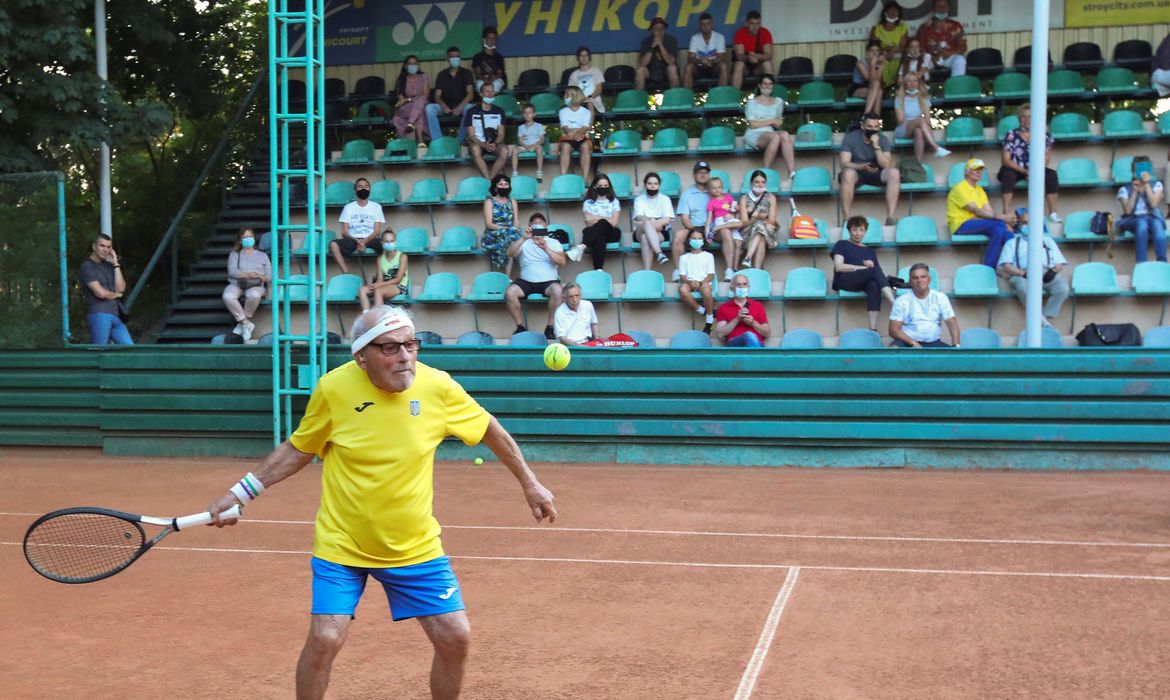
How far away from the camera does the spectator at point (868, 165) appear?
1817 cm

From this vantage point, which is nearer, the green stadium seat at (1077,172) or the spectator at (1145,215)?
the spectator at (1145,215)

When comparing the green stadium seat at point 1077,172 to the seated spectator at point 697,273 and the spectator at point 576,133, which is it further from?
the spectator at point 576,133

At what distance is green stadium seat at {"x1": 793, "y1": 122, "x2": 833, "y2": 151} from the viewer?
19469 millimetres

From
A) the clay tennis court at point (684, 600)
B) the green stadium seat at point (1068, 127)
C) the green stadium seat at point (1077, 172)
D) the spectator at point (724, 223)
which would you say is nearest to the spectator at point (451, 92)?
the spectator at point (724, 223)

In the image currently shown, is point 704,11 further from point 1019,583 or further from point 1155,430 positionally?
point 1019,583

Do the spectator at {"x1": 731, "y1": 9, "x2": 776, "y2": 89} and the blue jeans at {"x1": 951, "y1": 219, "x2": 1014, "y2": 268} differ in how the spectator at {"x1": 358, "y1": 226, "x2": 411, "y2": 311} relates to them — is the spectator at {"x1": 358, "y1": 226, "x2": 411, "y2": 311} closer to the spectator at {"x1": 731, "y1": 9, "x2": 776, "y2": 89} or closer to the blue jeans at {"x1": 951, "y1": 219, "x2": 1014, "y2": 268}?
the spectator at {"x1": 731, "y1": 9, "x2": 776, "y2": 89}

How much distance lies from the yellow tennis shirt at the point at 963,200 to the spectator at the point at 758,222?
2.43 metres

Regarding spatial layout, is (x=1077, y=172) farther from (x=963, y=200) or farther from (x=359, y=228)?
(x=359, y=228)

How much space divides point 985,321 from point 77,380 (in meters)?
11.9

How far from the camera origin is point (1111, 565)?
8680 mm

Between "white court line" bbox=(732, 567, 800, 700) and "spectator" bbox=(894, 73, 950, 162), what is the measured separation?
11.4 m

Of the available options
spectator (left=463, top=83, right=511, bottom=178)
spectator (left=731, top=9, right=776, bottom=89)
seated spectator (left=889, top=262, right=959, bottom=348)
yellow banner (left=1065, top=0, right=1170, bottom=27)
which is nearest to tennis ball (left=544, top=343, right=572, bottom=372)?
seated spectator (left=889, top=262, right=959, bottom=348)

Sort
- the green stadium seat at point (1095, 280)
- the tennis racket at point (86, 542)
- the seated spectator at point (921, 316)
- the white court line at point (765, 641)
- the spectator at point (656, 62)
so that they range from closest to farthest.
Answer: the tennis racket at point (86, 542), the white court line at point (765, 641), the seated spectator at point (921, 316), the green stadium seat at point (1095, 280), the spectator at point (656, 62)

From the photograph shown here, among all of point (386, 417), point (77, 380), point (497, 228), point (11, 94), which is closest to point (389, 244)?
point (497, 228)
